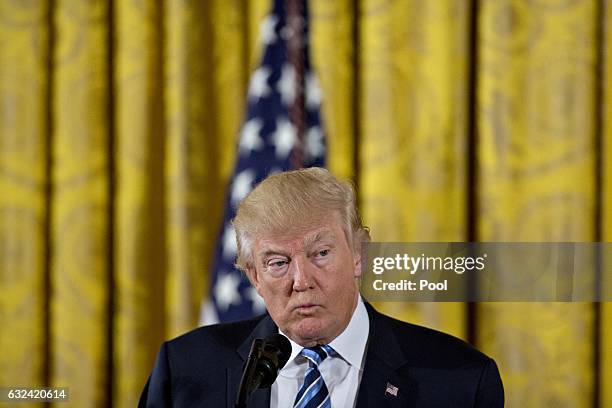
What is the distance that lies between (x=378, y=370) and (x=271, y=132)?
851 millimetres

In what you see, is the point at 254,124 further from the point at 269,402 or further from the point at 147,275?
the point at 269,402

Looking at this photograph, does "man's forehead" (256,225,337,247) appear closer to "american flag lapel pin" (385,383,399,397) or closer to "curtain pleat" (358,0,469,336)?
"american flag lapel pin" (385,383,399,397)

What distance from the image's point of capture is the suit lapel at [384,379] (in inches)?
59.8

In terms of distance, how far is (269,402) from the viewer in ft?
5.06

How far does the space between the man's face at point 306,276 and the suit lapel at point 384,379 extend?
101 millimetres

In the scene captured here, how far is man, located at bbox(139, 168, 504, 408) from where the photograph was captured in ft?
4.97

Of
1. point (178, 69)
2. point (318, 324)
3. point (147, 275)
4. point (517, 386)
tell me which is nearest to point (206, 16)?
point (178, 69)

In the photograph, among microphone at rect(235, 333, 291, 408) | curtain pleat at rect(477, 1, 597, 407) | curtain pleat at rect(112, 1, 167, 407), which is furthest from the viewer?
curtain pleat at rect(112, 1, 167, 407)

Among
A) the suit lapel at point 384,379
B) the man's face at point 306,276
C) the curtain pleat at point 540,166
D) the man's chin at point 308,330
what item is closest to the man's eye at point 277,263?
the man's face at point 306,276

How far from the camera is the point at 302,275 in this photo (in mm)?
1499

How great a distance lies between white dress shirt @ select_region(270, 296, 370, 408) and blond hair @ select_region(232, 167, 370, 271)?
0.56ft

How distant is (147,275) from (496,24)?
1.17 meters

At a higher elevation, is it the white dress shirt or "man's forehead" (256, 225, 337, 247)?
"man's forehead" (256, 225, 337, 247)

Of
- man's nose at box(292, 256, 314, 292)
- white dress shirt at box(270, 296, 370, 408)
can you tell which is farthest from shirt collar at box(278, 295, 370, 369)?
man's nose at box(292, 256, 314, 292)
